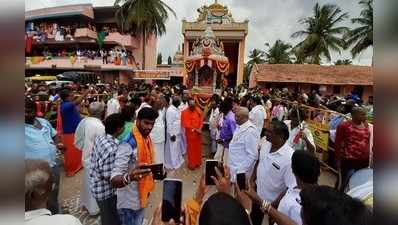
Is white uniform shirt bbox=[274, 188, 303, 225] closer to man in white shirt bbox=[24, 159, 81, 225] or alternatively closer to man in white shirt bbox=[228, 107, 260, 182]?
man in white shirt bbox=[24, 159, 81, 225]

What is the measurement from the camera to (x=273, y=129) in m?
2.74

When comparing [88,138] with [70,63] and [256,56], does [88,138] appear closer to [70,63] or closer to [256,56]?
[70,63]

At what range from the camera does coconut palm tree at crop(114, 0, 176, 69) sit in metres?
21.6

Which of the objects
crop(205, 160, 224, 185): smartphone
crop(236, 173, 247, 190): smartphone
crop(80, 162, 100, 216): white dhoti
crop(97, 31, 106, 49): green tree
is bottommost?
crop(80, 162, 100, 216): white dhoti

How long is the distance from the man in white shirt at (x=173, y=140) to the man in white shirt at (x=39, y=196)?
178 inches

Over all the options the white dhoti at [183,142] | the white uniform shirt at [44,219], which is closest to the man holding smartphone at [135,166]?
the white uniform shirt at [44,219]

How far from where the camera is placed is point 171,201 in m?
1.46

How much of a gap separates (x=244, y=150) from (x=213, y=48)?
31.6ft

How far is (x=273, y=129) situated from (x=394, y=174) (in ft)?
6.98

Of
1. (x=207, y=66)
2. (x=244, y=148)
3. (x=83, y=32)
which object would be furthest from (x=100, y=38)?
(x=244, y=148)

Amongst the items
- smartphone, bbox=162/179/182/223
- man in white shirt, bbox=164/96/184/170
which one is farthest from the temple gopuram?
smartphone, bbox=162/179/182/223

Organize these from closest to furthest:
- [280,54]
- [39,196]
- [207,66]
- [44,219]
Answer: [44,219], [39,196], [207,66], [280,54]

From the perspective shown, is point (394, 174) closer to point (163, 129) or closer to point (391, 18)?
point (391, 18)

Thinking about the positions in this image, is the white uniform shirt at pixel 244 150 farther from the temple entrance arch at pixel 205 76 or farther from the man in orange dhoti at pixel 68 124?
the temple entrance arch at pixel 205 76
